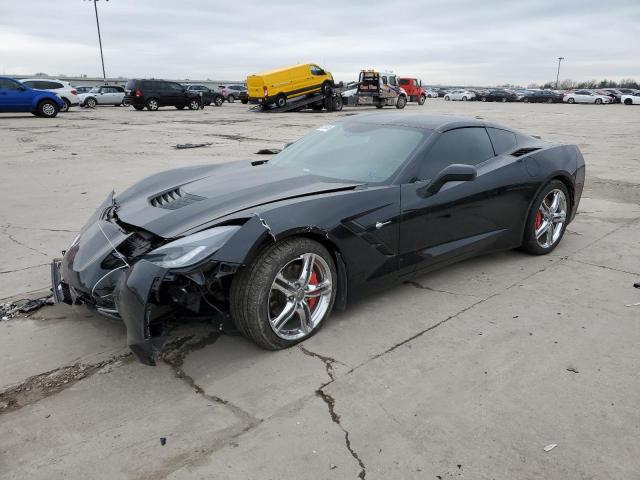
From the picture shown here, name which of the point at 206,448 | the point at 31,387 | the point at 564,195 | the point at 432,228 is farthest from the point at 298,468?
the point at 564,195

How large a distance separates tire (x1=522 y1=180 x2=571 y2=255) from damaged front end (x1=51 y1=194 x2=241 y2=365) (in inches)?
116

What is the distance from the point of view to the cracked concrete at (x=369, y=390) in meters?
Result: 2.19

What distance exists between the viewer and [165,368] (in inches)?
114

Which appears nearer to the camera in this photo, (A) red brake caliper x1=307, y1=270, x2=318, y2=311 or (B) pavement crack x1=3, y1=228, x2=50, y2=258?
(A) red brake caliper x1=307, y1=270, x2=318, y2=311

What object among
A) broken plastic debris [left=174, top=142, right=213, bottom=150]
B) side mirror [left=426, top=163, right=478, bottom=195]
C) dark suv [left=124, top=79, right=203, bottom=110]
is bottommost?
broken plastic debris [left=174, top=142, right=213, bottom=150]

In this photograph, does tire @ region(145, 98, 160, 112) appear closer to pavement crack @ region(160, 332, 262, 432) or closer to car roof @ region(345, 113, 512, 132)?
car roof @ region(345, 113, 512, 132)

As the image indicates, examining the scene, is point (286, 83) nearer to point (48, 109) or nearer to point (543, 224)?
point (48, 109)

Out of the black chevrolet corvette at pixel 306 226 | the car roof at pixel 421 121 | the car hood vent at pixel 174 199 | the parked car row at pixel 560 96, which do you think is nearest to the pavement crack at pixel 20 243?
the black chevrolet corvette at pixel 306 226

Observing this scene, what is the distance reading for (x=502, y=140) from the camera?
4500mm

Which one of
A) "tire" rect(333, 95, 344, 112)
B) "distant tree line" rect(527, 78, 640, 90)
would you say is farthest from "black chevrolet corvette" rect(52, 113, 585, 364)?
"distant tree line" rect(527, 78, 640, 90)

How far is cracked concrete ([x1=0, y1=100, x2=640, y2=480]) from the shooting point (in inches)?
86.3

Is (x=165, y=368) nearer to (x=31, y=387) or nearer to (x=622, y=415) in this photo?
(x=31, y=387)

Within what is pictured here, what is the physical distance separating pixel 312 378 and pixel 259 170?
1.77 m

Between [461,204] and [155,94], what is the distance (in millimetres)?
27820
